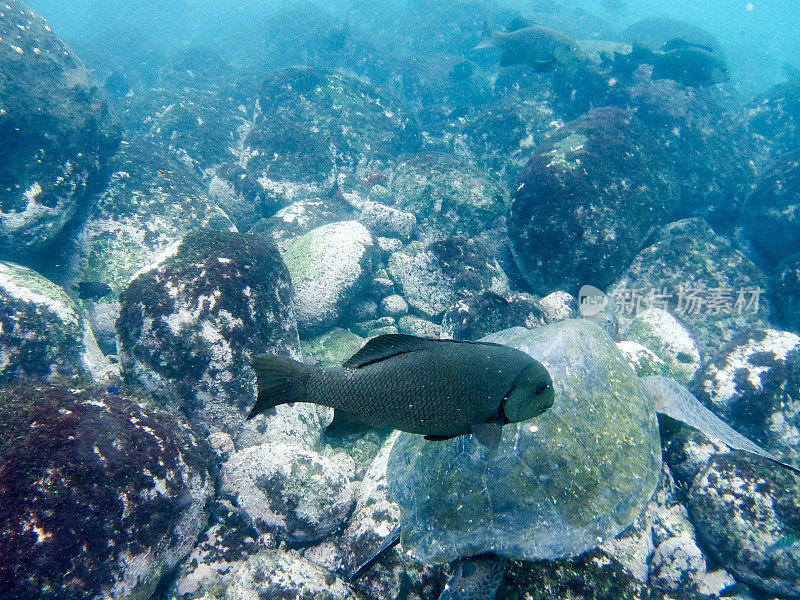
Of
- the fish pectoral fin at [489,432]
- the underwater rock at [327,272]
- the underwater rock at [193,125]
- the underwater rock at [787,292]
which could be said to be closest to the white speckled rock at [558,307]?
the underwater rock at [327,272]

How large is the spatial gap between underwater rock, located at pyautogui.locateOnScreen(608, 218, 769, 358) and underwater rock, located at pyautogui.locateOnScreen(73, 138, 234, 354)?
9234 millimetres

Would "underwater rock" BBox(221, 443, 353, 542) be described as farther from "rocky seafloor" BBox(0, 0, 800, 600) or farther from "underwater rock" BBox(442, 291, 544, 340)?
"underwater rock" BBox(442, 291, 544, 340)

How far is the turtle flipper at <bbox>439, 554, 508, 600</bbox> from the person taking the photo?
259 cm

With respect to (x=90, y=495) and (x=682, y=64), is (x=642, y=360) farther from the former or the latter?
(x=682, y=64)

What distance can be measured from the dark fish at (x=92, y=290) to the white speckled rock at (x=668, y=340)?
9.94 m

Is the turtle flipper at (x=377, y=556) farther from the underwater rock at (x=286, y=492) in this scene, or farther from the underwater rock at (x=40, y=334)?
the underwater rock at (x=40, y=334)

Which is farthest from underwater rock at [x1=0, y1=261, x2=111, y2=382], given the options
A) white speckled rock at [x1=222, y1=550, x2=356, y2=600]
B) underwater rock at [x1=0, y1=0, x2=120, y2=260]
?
white speckled rock at [x1=222, y1=550, x2=356, y2=600]

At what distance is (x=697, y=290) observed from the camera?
780 cm

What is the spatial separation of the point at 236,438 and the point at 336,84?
14.9 m

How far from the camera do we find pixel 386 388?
1.68 m

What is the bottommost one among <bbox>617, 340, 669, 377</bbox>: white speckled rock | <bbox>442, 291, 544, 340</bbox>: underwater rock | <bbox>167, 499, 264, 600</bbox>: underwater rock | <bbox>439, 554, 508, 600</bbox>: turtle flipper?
<bbox>617, 340, 669, 377</bbox>: white speckled rock

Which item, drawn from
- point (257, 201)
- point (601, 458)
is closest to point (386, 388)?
point (601, 458)

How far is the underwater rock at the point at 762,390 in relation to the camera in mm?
5215

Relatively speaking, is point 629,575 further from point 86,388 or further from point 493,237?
point 493,237
